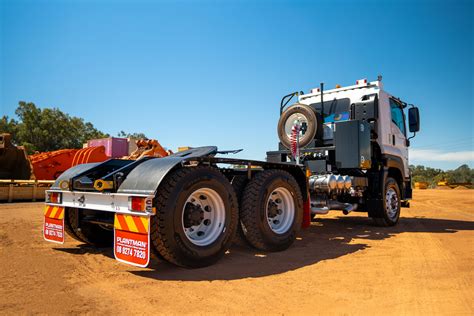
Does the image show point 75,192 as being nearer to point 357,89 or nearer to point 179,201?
point 179,201

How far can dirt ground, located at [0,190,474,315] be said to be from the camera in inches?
114

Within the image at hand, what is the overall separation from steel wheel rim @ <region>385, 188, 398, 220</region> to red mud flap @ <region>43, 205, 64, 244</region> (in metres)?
6.62

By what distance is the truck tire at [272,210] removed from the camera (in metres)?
4.74

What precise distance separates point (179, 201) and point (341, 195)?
514 centimetres

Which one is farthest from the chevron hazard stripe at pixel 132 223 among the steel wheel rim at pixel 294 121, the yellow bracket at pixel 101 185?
the steel wheel rim at pixel 294 121

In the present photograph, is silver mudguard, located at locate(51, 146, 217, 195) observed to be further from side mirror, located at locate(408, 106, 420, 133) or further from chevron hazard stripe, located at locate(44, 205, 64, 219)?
side mirror, located at locate(408, 106, 420, 133)

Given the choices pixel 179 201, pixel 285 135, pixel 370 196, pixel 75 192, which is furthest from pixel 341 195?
pixel 75 192

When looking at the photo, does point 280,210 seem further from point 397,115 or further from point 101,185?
point 397,115

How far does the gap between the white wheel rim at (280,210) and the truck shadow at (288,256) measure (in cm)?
38

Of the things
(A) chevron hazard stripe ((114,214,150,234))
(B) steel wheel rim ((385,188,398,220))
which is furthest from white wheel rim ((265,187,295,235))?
(B) steel wheel rim ((385,188,398,220))

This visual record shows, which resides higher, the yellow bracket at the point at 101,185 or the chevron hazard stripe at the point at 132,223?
the yellow bracket at the point at 101,185

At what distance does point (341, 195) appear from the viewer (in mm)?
7934

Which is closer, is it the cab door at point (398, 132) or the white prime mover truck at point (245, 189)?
the white prime mover truck at point (245, 189)

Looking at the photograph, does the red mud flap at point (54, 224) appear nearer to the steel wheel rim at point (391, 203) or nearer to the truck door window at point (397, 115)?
the steel wheel rim at point (391, 203)
